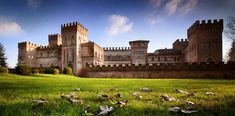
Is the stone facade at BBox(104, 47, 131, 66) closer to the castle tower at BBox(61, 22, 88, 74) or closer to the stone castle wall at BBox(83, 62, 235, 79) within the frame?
the castle tower at BBox(61, 22, 88, 74)

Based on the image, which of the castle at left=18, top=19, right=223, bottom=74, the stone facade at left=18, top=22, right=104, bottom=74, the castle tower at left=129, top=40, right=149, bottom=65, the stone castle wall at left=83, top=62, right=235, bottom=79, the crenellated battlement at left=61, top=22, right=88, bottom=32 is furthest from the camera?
the castle tower at left=129, top=40, right=149, bottom=65

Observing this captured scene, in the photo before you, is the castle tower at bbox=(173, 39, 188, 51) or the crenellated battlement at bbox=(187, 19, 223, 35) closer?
the crenellated battlement at bbox=(187, 19, 223, 35)

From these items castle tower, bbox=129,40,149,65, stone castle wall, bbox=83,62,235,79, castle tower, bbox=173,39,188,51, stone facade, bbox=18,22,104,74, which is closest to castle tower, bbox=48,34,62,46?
stone facade, bbox=18,22,104,74

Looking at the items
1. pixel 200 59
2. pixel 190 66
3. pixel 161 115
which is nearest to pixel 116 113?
pixel 161 115

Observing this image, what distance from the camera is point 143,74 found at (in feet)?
104

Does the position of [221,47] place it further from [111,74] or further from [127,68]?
[111,74]

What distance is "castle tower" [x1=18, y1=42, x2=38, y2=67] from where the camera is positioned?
60.0m

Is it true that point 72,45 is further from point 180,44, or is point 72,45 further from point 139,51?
point 180,44

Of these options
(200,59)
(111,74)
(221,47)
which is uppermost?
(221,47)

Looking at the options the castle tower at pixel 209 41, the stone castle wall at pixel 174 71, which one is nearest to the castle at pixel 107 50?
the castle tower at pixel 209 41

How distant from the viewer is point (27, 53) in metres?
60.1

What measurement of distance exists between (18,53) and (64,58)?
23703mm

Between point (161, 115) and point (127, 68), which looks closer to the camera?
point (161, 115)

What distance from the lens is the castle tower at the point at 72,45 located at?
156 feet
